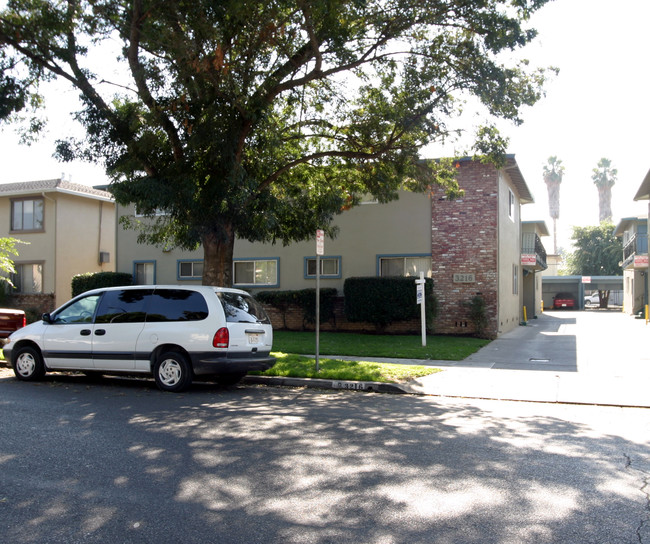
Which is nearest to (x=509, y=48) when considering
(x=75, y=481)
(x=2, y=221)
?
(x=75, y=481)

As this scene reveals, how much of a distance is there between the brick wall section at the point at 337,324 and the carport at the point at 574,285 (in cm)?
3924

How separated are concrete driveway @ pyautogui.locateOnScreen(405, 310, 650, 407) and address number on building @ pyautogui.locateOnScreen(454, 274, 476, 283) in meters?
2.34

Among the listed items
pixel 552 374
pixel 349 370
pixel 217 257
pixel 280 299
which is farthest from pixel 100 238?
pixel 552 374

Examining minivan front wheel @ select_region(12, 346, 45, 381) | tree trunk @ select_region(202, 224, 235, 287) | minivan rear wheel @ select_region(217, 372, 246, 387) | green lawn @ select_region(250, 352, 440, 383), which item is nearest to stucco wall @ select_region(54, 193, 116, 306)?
tree trunk @ select_region(202, 224, 235, 287)

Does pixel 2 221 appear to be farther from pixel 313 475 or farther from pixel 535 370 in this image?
pixel 313 475

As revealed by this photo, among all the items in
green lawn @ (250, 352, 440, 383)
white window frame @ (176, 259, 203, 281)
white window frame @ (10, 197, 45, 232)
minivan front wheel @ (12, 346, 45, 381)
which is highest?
white window frame @ (10, 197, 45, 232)

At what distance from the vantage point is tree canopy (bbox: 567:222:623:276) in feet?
206

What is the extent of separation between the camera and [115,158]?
1354cm

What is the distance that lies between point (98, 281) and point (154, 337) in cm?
1403

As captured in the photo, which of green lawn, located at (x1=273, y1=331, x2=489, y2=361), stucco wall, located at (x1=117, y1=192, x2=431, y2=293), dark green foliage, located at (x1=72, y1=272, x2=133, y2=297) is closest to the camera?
green lawn, located at (x1=273, y1=331, x2=489, y2=361)

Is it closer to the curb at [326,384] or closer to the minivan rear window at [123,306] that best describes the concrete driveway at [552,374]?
the curb at [326,384]

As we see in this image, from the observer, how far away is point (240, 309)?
10.6m

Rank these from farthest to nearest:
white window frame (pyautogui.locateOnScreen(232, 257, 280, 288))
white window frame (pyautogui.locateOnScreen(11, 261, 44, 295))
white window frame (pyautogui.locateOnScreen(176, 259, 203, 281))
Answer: white window frame (pyautogui.locateOnScreen(11, 261, 44, 295))
white window frame (pyautogui.locateOnScreen(176, 259, 203, 281))
white window frame (pyautogui.locateOnScreen(232, 257, 280, 288))

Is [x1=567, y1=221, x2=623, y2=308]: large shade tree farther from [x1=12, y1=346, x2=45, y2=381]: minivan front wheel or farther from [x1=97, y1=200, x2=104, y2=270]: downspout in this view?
[x1=12, y1=346, x2=45, y2=381]: minivan front wheel
